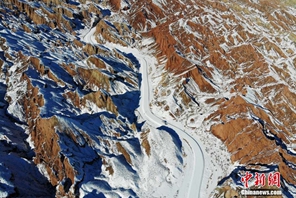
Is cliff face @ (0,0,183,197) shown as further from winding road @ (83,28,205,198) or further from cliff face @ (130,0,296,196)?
cliff face @ (130,0,296,196)

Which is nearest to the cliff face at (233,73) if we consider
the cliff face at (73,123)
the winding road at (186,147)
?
the winding road at (186,147)

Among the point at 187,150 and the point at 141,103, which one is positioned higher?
the point at 141,103

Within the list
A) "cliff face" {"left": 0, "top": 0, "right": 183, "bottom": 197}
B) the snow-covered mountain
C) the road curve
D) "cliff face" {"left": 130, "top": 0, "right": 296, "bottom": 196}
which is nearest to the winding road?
the road curve

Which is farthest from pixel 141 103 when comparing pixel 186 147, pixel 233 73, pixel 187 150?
pixel 233 73

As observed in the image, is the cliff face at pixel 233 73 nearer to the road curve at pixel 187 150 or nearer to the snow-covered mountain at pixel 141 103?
the snow-covered mountain at pixel 141 103

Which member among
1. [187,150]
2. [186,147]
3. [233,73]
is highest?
[233,73]

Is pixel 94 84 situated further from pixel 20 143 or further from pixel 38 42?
pixel 38 42

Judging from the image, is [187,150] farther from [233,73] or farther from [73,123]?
[233,73]

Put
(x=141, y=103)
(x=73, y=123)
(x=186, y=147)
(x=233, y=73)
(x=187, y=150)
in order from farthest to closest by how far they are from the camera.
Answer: (x=233, y=73), (x=141, y=103), (x=73, y=123), (x=186, y=147), (x=187, y=150)
